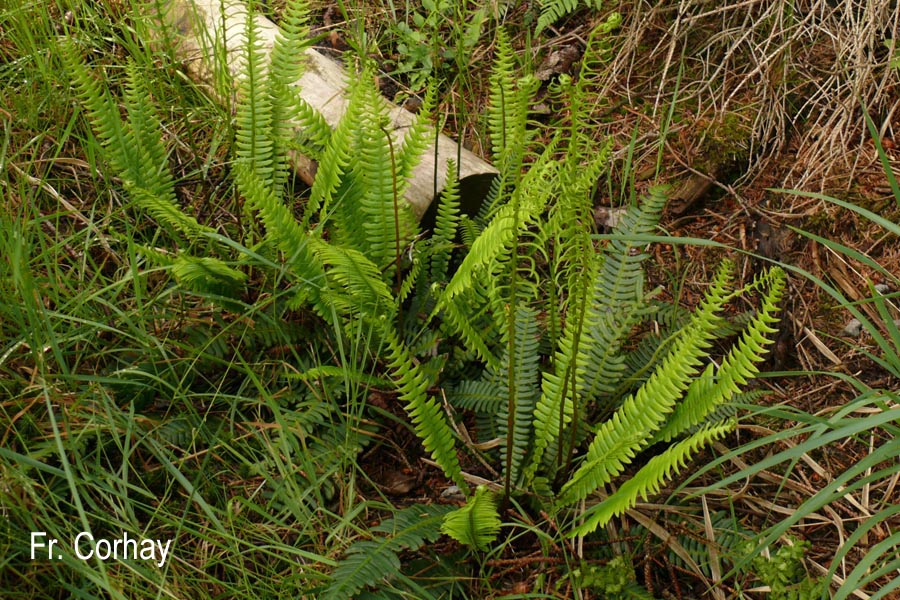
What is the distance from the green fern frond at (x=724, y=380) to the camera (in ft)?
6.61

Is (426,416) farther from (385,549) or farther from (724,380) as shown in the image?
(724,380)

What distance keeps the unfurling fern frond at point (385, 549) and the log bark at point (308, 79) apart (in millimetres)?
936

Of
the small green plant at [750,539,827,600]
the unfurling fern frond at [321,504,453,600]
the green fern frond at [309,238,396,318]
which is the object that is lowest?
the small green plant at [750,539,827,600]

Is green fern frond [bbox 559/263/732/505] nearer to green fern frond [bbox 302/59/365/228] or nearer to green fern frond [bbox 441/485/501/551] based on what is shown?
green fern frond [bbox 441/485/501/551]

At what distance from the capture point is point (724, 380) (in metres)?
2.03

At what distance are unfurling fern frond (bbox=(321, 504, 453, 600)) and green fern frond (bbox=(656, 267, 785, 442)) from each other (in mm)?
588

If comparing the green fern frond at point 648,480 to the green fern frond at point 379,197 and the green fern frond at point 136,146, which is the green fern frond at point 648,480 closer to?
the green fern frond at point 379,197

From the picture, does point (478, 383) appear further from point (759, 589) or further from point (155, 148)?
point (155, 148)

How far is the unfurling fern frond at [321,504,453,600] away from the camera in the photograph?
185cm

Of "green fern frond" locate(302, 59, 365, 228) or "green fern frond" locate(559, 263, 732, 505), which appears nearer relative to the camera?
"green fern frond" locate(559, 263, 732, 505)

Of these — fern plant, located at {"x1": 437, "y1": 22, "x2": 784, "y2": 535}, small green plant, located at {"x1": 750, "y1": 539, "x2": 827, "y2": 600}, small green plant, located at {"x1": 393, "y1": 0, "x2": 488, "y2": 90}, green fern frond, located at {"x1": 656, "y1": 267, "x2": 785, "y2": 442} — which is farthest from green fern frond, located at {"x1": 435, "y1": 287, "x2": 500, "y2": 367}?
small green plant, located at {"x1": 393, "y1": 0, "x2": 488, "y2": 90}

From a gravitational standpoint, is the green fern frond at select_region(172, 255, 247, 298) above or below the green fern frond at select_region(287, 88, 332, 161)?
below

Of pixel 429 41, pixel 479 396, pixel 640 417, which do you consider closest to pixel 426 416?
pixel 479 396

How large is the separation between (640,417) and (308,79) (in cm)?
167
